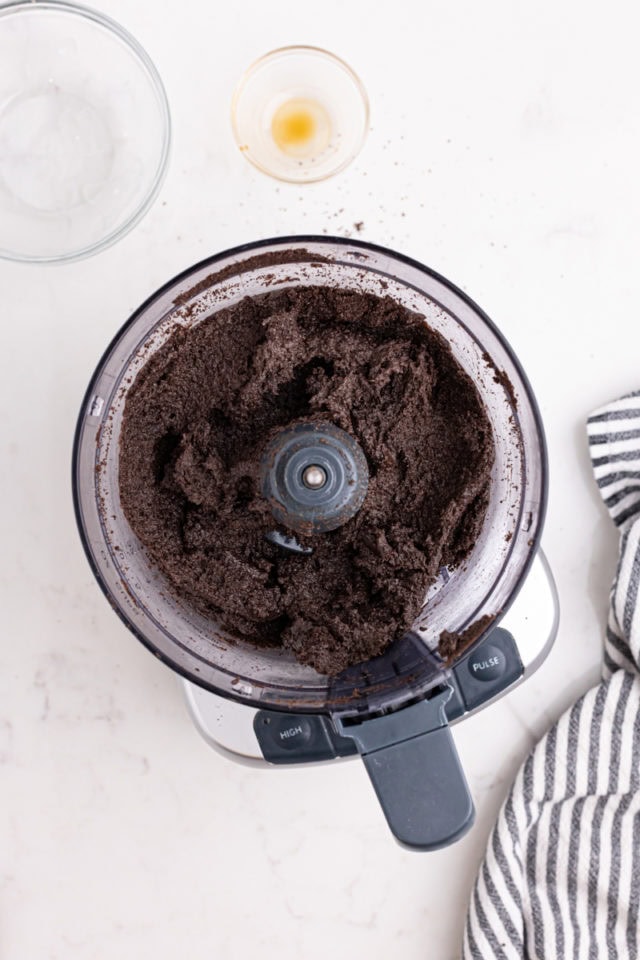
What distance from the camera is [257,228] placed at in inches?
36.3

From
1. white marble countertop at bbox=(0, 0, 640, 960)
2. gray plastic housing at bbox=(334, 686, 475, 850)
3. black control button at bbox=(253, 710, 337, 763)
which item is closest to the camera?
gray plastic housing at bbox=(334, 686, 475, 850)

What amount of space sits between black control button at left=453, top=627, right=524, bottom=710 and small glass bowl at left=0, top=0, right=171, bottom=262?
611mm

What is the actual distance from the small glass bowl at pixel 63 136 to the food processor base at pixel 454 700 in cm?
53

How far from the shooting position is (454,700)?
820 millimetres

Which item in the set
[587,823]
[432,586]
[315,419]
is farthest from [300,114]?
[587,823]

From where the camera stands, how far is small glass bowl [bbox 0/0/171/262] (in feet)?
3.14

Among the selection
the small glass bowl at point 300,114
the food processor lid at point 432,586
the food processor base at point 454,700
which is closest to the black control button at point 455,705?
the food processor base at point 454,700

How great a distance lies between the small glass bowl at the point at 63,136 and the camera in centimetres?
96

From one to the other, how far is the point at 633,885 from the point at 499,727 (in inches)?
8.5

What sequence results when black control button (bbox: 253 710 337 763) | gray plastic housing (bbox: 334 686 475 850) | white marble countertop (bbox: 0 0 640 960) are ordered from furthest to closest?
white marble countertop (bbox: 0 0 640 960) → black control button (bbox: 253 710 337 763) → gray plastic housing (bbox: 334 686 475 850)

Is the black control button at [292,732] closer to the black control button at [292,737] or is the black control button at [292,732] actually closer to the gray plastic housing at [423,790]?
the black control button at [292,737]

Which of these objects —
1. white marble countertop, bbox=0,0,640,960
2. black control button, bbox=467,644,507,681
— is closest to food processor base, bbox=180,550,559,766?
black control button, bbox=467,644,507,681

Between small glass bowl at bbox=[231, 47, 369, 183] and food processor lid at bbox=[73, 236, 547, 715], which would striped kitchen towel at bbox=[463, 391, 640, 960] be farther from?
small glass bowl at bbox=[231, 47, 369, 183]

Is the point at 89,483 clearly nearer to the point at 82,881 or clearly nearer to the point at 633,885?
the point at 82,881
